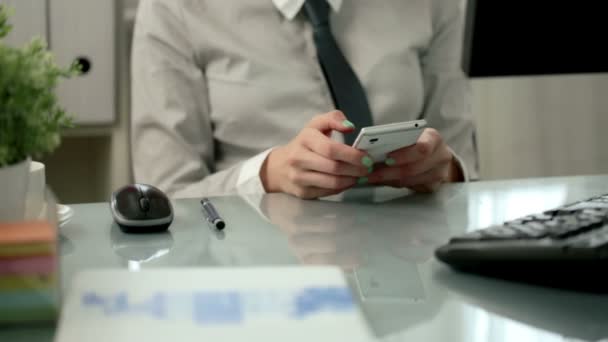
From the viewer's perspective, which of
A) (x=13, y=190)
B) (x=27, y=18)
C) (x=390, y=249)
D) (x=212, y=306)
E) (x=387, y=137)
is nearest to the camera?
(x=212, y=306)

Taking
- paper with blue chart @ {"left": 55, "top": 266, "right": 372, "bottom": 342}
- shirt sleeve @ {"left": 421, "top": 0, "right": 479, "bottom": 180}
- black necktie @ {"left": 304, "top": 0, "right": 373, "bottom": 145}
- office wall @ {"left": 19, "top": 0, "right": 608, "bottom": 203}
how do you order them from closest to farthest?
paper with blue chart @ {"left": 55, "top": 266, "right": 372, "bottom": 342}, black necktie @ {"left": 304, "top": 0, "right": 373, "bottom": 145}, shirt sleeve @ {"left": 421, "top": 0, "right": 479, "bottom": 180}, office wall @ {"left": 19, "top": 0, "right": 608, "bottom": 203}

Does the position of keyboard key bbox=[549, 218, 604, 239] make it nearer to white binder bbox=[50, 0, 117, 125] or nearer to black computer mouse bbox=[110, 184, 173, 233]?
black computer mouse bbox=[110, 184, 173, 233]

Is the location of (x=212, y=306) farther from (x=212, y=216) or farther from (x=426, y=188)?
(x=426, y=188)

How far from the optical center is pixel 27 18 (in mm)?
1522

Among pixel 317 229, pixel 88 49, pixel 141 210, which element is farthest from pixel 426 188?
pixel 88 49

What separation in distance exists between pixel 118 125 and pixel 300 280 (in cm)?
132

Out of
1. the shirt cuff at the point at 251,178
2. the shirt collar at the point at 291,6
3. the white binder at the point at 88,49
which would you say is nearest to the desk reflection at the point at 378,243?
the shirt cuff at the point at 251,178

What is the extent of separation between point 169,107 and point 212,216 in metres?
0.47

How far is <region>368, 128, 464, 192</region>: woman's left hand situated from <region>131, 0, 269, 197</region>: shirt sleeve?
0.31 m

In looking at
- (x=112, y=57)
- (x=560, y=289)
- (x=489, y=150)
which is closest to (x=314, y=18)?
(x=112, y=57)

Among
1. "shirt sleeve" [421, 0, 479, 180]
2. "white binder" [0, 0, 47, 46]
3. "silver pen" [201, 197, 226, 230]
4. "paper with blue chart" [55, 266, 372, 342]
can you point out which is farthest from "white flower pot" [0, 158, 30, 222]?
"white binder" [0, 0, 47, 46]

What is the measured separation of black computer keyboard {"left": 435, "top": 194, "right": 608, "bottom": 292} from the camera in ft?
1.59

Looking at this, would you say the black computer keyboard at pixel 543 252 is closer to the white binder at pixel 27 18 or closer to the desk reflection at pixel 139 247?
the desk reflection at pixel 139 247

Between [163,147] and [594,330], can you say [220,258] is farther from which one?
[163,147]
